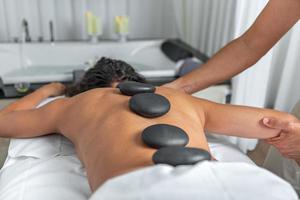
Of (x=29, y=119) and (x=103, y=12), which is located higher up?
(x=103, y=12)

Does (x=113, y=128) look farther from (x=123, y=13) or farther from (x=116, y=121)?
(x=123, y=13)

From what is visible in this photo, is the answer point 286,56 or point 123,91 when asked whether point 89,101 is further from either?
point 286,56

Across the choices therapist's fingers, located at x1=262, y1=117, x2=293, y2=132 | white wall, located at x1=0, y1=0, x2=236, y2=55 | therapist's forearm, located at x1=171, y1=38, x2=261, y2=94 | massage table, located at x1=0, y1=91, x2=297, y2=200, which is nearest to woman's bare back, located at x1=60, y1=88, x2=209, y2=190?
massage table, located at x1=0, y1=91, x2=297, y2=200

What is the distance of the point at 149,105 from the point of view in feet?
3.21

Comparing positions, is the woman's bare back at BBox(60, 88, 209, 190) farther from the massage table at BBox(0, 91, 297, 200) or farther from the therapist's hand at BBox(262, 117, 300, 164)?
the therapist's hand at BBox(262, 117, 300, 164)

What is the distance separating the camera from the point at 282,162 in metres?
1.46

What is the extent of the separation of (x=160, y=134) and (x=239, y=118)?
0.40m

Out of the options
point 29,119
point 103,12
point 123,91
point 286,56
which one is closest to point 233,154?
point 123,91

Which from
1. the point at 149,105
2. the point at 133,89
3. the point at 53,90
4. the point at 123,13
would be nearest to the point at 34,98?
the point at 53,90

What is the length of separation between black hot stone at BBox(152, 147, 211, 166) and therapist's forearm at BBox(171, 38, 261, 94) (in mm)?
761

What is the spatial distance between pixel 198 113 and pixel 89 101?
352 mm

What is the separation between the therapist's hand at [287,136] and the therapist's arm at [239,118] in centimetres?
2

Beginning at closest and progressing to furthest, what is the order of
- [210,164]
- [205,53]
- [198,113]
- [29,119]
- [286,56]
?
[210,164] → [198,113] → [29,119] → [286,56] → [205,53]

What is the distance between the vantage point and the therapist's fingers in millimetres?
1128
